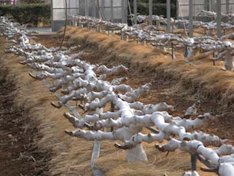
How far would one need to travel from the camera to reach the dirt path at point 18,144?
23.6 feet

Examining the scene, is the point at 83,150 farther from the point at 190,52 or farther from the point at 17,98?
the point at 190,52

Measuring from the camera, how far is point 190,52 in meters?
13.2

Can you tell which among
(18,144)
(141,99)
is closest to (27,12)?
(141,99)

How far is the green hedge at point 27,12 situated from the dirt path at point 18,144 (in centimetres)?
2803

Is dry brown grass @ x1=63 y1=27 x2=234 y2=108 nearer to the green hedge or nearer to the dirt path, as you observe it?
the dirt path

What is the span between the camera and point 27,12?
40.0 metres

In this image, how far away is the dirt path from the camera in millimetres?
7195

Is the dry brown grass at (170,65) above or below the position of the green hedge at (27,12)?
below

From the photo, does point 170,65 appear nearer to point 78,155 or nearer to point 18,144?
point 18,144

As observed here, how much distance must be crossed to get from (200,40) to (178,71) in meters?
1.51

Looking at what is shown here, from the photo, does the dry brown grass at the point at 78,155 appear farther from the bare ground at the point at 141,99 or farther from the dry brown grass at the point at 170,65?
the dry brown grass at the point at 170,65

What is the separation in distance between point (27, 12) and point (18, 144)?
3227 centimetres

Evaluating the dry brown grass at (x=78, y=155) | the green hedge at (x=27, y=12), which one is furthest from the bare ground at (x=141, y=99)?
the green hedge at (x=27, y=12)

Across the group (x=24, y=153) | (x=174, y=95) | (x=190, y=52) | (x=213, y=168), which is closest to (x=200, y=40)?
(x=190, y=52)
